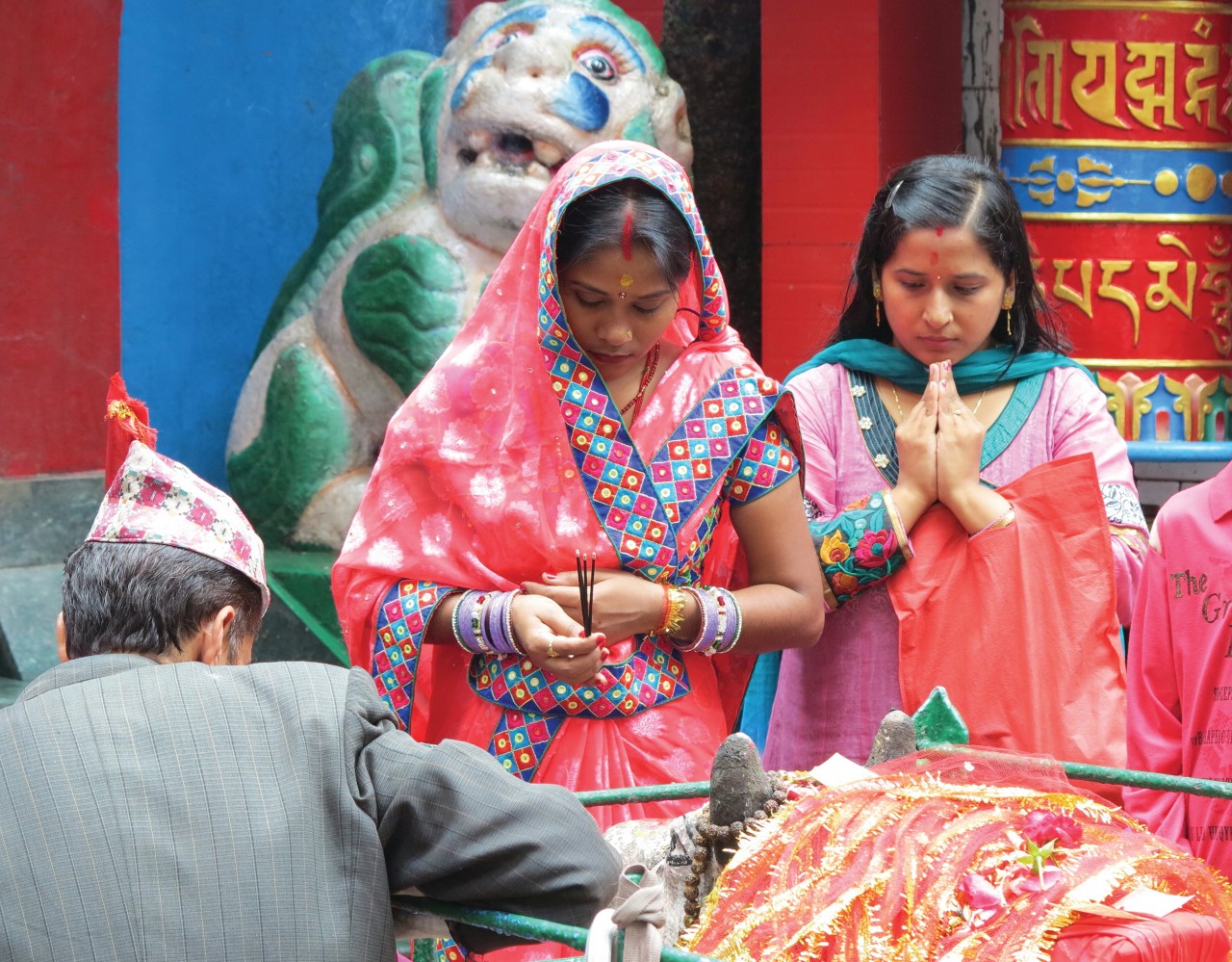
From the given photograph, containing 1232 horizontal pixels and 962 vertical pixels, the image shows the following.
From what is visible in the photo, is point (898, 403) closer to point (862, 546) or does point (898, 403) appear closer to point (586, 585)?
point (862, 546)

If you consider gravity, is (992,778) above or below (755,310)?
below

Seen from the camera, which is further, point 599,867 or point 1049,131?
point 1049,131

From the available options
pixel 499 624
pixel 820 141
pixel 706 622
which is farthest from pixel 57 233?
pixel 706 622

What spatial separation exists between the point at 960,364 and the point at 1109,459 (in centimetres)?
29

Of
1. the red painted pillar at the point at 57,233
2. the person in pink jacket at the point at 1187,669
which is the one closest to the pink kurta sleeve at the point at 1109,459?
the person in pink jacket at the point at 1187,669

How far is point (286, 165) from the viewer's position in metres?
5.57

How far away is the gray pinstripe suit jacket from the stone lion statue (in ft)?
11.1

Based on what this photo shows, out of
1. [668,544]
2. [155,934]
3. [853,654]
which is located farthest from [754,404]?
[155,934]

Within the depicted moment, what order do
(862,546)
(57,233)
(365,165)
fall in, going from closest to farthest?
(862,546) → (57,233) → (365,165)

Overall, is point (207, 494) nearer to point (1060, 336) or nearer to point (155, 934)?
point (155, 934)

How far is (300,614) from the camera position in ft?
16.7

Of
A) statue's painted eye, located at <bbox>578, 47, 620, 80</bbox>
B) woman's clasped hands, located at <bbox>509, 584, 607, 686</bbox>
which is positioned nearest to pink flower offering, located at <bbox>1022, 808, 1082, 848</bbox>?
woman's clasped hands, located at <bbox>509, 584, 607, 686</bbox>

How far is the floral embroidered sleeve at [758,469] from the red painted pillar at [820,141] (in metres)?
2.43

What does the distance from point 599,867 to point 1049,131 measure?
4088 mm
